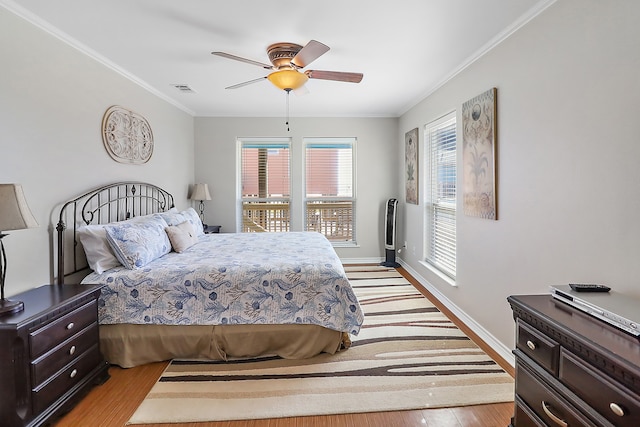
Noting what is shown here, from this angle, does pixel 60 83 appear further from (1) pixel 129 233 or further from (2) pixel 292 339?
(2) pixel 292 339

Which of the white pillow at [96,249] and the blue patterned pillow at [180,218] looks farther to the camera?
the blue patterned pillow at [180,218]

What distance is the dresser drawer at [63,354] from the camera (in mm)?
1725

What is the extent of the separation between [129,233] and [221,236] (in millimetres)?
1496

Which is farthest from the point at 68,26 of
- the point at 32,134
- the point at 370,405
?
the point at 370,405

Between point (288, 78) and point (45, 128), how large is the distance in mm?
1862

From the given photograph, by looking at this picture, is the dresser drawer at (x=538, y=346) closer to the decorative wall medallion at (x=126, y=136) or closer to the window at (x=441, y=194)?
the window at (x=441, y=194)

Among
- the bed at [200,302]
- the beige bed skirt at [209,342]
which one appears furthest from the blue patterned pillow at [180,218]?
the beige bed skirt at [209,342]

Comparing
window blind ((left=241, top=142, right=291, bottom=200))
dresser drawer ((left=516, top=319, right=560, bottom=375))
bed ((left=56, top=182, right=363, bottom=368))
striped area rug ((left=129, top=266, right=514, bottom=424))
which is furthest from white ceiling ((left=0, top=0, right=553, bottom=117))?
striped area rug ((left=129, top=266, right=514, bottom=424))

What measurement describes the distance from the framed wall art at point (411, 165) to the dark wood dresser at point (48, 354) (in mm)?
3956

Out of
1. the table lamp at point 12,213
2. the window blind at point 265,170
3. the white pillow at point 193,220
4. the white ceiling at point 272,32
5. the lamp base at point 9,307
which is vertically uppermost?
the white ceiling at point 272,32

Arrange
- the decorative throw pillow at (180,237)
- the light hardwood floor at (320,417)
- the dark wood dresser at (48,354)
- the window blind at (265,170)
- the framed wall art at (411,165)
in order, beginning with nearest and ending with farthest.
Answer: the dark wood dresser at (48,354)
the light hardwood floor at (320,417)
the decorative throw pillow at (180,237)
the framed wall art at (411,165)
the window blind at (265,170)

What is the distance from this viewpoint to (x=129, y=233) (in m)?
2.64

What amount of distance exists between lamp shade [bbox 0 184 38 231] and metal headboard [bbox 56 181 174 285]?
833mm

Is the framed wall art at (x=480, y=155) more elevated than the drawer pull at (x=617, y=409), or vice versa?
the framed wall art at (x=480, y=155)
